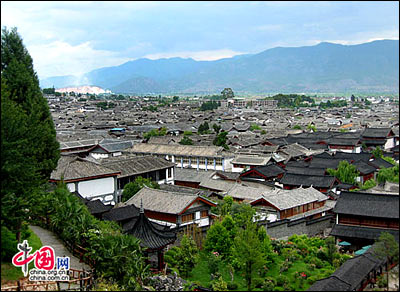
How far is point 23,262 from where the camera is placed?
10.5m

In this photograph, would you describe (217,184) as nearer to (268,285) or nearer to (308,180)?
(308,180)

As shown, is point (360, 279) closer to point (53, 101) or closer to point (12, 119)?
point (12, 119)

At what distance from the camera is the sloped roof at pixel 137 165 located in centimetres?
2731

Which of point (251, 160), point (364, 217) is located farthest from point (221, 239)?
point (251, 160)

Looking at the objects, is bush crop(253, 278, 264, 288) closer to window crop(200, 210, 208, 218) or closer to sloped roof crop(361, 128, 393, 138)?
window crop(200, 210, 208, 218)

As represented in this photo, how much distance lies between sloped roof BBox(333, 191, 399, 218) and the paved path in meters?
12.6

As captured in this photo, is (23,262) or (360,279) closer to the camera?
(23,262)

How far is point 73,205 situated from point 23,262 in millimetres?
5018

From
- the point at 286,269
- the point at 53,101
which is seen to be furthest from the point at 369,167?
the point at 53,101

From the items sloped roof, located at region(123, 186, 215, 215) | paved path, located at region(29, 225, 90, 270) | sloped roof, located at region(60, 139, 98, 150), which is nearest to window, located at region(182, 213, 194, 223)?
sloped roof, located at region(123, 186, 215, 215)

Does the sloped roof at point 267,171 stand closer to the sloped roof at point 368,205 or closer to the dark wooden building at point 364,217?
the sloped roof at point 368,205

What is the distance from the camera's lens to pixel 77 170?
23.2 metres

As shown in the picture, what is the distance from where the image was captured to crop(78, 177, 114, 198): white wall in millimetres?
23125

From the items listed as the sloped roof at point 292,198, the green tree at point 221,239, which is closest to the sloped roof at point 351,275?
the green tree at point 221,239
